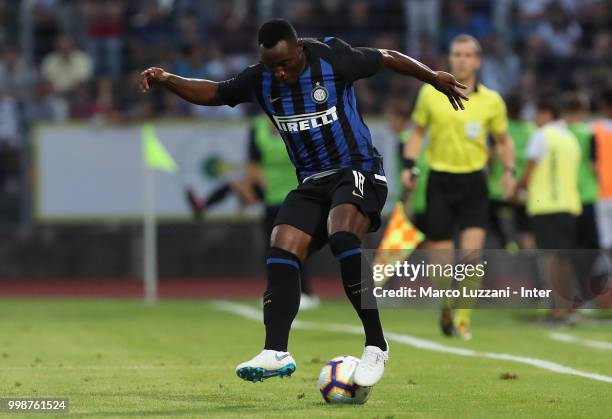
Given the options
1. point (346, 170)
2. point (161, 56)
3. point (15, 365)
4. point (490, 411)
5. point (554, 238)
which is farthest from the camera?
point (161, 56)

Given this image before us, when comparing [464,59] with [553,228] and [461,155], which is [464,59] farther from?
[553,228]

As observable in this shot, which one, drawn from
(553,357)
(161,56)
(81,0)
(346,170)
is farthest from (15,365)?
(81,0)

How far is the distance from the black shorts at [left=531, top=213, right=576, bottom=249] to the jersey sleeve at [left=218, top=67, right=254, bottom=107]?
7.54 meters

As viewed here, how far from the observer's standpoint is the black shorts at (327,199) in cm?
868

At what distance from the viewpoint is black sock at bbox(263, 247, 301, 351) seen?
8531 millimetres

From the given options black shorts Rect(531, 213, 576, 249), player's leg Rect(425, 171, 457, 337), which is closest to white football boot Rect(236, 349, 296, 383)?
player's leg Rect(425, 171, 457, 337)

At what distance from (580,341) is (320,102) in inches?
211

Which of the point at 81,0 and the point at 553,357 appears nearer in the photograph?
the point at 553,357

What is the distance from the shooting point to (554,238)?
15828mm

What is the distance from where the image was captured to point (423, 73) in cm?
877

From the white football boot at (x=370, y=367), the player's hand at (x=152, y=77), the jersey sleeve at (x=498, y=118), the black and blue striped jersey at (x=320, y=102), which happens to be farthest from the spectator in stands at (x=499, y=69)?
the white football boot at (x=370, y=367)

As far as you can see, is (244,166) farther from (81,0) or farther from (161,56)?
(81,0)

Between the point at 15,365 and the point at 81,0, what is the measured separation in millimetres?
Answer: 15889

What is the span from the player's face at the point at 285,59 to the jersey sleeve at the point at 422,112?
4770 millimetres
